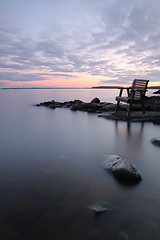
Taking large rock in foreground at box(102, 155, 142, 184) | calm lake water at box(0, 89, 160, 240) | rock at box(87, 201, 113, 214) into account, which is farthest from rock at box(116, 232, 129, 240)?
large rock in foreground at box(102, 155, 142, 184)

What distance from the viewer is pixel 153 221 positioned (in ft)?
7.36

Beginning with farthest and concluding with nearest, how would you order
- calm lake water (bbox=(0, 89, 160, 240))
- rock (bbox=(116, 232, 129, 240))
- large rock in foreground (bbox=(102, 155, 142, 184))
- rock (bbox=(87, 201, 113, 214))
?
1. large rock in foreground (bbox=(102, 155, 142, 184))
2. rock (bbox=(87, 201, 113, 214))
3. calm lake water (bbox=(0, 89, 160, 240))
4. rock (bbox=(116, 232, 129, 240))

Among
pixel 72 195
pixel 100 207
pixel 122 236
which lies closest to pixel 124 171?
pixel 100 207

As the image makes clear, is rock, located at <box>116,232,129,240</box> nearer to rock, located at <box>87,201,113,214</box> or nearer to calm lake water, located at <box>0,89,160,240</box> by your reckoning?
calm lake water, located at <box>0,89,160,240</box>

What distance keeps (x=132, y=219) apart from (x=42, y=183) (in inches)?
65.1

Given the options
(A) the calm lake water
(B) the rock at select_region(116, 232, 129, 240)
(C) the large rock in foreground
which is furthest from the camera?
(C) the large rock in foreground

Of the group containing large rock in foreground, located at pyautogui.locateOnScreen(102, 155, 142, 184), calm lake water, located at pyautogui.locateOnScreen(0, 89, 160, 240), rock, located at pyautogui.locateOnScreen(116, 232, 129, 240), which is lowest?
calm lake water, located at pyautogui.locateOnScreen(0, 89, 160, 240)

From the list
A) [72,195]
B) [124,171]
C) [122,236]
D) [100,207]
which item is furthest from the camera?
[124,171]

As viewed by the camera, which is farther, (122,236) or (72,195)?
(72,195)

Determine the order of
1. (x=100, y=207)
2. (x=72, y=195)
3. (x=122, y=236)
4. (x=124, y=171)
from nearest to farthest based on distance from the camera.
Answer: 1. (x=122, y=236)
2. (x=100, y=207)
3. (x=72, y=195)
4. (x=124, y=171)

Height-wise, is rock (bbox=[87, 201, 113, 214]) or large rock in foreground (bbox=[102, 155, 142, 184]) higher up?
large rock in foreground (bbox=[102, 155, 142, 184])

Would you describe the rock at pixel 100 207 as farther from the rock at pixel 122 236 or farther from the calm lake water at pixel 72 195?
the rock at pixel 122 236

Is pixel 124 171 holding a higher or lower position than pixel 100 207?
higher

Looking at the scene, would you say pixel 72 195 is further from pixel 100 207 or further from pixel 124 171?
pixel 124 171
